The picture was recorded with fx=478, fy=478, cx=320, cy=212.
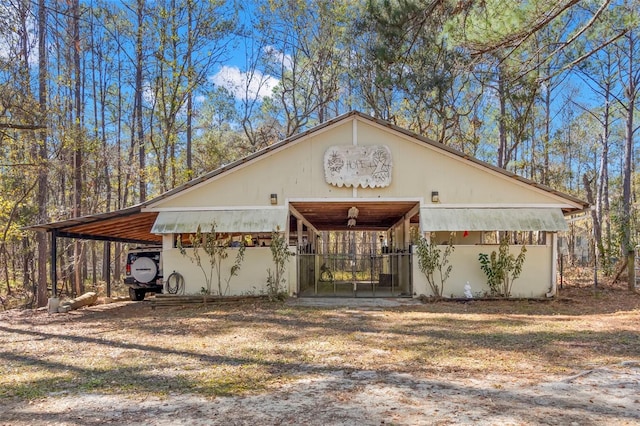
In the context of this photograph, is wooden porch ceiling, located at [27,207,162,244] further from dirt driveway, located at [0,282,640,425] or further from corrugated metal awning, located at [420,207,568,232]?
corrugated metal awning, located at [420,207,568,232]

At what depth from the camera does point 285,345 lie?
263 inches

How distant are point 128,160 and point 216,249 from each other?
1319cm

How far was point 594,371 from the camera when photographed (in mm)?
5016

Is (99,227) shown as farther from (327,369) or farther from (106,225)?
(327,369)

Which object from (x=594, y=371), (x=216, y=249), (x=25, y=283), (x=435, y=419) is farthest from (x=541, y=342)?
(x=25, y=283)

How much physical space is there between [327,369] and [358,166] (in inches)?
284

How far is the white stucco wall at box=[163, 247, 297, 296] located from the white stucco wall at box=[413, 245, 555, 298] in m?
3.52

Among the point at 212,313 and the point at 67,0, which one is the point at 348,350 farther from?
the point at 67,0

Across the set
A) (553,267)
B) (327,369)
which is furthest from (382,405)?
(553,267)

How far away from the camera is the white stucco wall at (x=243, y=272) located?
1193 centimetres

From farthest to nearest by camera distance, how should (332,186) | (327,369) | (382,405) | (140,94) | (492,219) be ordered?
(140,94) < (332,186) < (492,219) < (327,369) < (382,405)

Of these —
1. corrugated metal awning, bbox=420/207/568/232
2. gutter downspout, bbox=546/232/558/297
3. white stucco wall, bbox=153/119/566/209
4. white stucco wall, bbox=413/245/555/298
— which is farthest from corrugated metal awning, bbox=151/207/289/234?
gutter downspout, bbox=546/232/558/297

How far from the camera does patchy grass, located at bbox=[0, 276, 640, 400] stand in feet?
16.4

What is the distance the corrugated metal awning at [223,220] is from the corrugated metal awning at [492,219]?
3.64m
